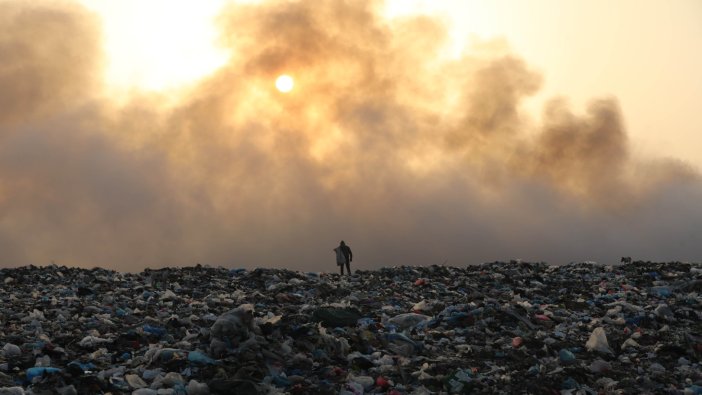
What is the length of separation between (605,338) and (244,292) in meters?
7.04

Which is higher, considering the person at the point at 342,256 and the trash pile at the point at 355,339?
the person at the point at 342,256

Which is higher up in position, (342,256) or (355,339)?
(342,256)

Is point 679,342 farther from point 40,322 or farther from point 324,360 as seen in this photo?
point 40,322

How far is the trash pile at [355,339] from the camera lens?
265 inches

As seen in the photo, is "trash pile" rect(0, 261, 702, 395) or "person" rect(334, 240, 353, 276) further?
"person" rect(334, 240, 353, 276)

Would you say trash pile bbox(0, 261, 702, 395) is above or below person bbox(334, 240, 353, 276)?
below

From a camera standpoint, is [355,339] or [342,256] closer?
[355,339]

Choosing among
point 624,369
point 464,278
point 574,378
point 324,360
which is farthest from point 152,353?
point 464,278

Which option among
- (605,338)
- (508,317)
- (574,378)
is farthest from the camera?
(508,317)

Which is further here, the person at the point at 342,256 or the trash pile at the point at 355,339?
the person at the point at 342,256

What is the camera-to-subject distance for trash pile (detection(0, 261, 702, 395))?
6.74 meters

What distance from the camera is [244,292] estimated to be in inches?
494

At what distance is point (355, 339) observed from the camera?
26.5ft

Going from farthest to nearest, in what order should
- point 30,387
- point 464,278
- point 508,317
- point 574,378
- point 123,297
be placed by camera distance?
point 464,278
point 123,297
point 508,317
point 574,378
point 30,387
